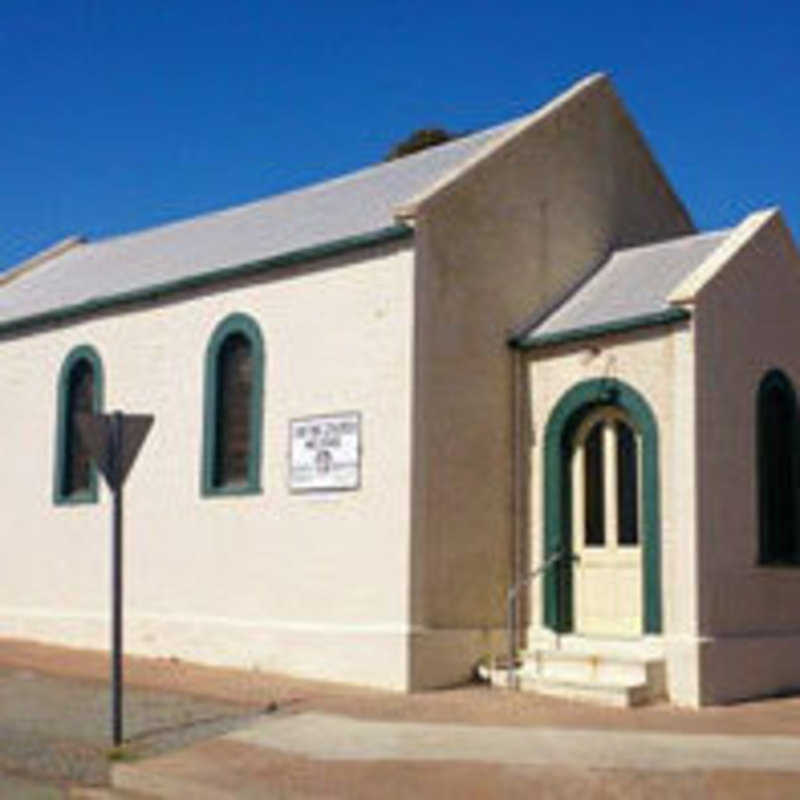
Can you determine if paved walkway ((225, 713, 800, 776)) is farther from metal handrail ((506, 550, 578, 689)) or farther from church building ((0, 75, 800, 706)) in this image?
metal handrail ((506, 550, 578, 689))

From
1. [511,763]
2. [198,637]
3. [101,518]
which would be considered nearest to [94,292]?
[101,518]

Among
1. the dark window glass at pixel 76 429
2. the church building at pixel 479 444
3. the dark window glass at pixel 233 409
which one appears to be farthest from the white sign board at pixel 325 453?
the dark window glass at pixel 76 429

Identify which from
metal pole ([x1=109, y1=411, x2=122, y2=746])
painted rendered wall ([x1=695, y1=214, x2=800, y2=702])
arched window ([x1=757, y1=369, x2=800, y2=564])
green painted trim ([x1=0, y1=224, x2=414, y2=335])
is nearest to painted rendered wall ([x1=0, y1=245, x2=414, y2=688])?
green painted trim ([x1=0, y1=224, x2=414, y2=335])

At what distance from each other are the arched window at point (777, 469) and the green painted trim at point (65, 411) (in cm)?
876

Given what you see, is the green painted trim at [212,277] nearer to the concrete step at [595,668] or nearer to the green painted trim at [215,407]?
the green painted trim at [215,407]

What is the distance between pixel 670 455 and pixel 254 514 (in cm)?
491

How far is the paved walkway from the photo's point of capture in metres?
10.5

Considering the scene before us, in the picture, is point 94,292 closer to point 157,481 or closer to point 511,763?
point 157,481

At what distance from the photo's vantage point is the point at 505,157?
16422 mm

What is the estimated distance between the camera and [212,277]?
56.2ft

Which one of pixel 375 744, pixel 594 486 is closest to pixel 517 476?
pixel 594 486

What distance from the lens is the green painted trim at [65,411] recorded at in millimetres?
18844

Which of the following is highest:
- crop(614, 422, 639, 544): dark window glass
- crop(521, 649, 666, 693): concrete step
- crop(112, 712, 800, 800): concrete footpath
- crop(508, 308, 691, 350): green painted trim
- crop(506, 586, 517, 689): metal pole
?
crop(508, 308, 691, 350): green painted trim

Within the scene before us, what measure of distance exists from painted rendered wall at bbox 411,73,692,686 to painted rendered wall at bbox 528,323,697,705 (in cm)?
79
